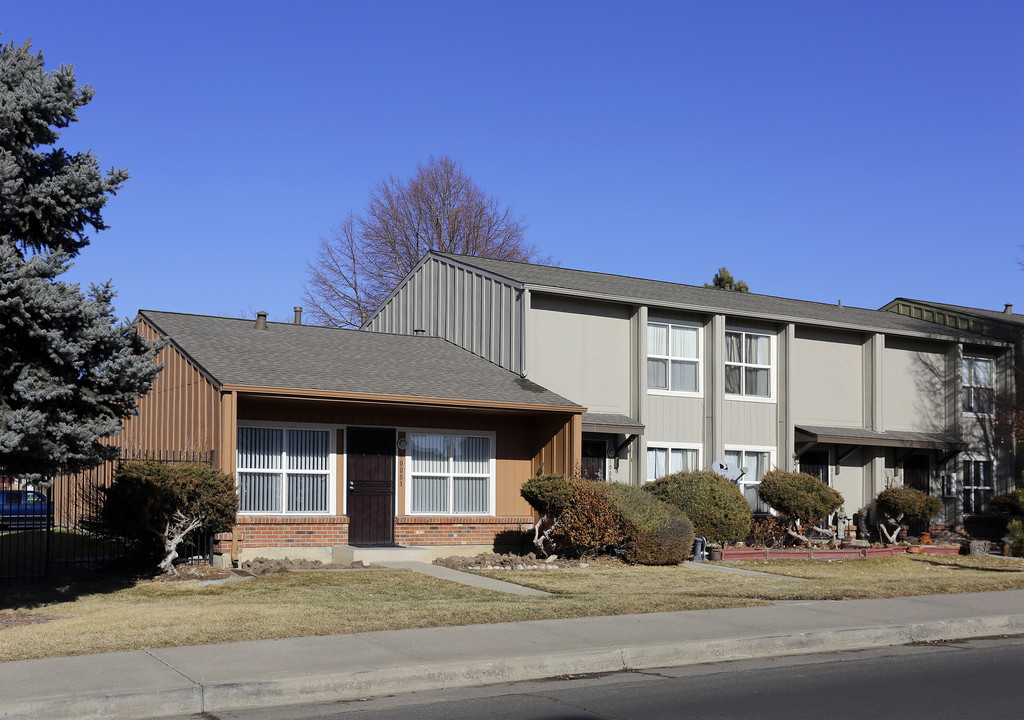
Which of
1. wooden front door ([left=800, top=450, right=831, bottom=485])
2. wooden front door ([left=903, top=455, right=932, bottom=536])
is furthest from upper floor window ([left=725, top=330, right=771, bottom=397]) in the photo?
wooden front door ([left=903, top=455, right=932, bottom=536])

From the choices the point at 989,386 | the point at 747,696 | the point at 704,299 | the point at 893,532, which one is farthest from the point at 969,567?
the point at 747,696

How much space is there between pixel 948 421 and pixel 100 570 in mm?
21349

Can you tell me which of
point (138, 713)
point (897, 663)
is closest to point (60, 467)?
point (138, 713)

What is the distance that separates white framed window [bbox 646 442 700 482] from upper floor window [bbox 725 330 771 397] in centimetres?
177

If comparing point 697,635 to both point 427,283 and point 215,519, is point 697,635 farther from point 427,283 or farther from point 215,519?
point 427,283

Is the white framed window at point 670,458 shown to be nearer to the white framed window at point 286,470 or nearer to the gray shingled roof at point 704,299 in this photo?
the gray shingled roof at point 704,299

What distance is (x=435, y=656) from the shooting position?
31.0 ft

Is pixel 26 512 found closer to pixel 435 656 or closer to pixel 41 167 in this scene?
pixel 41 167

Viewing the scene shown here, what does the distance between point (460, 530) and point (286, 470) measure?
11.5 feet

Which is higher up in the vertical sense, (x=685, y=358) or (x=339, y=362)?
(x=685, y=358)

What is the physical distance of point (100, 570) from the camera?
16281 mm

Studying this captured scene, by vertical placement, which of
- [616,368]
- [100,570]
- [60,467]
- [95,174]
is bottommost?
[100,570]

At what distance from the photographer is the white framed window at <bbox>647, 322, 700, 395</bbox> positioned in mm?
23438

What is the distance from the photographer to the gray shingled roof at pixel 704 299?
2292 cm
